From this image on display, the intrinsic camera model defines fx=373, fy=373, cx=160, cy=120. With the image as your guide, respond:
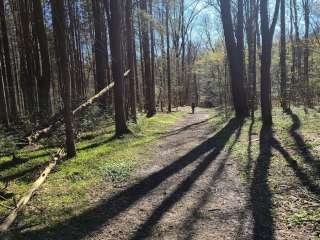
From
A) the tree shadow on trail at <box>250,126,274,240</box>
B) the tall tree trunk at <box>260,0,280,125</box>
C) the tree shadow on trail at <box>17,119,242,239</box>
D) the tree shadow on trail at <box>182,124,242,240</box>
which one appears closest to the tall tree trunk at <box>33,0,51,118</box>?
the tree shadow on trail at <box>17,119,242,239</box>

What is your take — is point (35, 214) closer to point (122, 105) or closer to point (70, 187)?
point (70, 187)

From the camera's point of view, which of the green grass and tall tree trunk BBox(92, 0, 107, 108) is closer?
the green grass

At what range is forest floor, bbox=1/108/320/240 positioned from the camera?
5383 mm

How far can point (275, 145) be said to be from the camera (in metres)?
10.4

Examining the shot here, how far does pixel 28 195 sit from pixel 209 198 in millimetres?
3371

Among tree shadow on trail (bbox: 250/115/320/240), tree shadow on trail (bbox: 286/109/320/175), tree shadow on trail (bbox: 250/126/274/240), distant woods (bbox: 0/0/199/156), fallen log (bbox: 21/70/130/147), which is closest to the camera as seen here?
tree shadow on trail (bbox: 250/126/274/240)

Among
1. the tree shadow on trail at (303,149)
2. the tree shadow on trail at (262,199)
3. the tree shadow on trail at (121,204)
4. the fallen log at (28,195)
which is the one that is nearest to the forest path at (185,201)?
the tree shadow on trail at (121,204)

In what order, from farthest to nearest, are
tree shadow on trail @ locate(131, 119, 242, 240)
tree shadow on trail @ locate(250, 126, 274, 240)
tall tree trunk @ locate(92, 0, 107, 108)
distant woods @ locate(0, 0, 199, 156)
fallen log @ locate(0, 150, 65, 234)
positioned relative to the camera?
tall tree trunk @ locate(92, 0, 107, 108)
distant woods @ locate(0, 0, 199, 156)
fallen log @ locate(0, 150, 65, 234)
tree shadow on trail @ locate(131, 119, 242, 240)
tree shadow on trail @ locate(250, 126, 274, 240)

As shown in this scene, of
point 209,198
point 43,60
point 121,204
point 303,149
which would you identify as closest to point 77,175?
point 121,204

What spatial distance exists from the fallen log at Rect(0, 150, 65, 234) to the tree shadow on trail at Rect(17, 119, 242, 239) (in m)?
0.31

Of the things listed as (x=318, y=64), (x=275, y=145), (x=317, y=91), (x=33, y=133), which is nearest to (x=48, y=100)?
(x=33, y=133)

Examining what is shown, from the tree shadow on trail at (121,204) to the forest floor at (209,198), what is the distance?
0.01 m

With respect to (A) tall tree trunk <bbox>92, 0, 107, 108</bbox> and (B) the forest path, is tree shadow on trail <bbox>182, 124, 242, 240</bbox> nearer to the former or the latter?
(B) the forest path

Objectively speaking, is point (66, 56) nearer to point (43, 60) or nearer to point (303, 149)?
point (43, 60)
